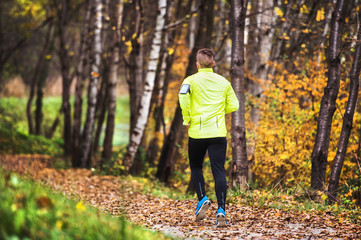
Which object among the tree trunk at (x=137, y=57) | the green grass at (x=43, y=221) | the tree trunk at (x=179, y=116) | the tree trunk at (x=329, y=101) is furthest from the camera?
the tree trunk at (x=137, y=57)

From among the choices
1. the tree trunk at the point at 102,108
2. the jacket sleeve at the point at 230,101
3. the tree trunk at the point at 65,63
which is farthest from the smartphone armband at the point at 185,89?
the tree trunk at the point at 102,108

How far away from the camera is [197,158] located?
19.7ft

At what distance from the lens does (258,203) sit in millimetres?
7559

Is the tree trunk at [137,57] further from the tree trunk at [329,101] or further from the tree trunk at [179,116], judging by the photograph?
the tree trunk at [329,101]

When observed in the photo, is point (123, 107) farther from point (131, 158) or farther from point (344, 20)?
Result: point (344, 20)

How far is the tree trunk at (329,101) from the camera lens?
8578 mm

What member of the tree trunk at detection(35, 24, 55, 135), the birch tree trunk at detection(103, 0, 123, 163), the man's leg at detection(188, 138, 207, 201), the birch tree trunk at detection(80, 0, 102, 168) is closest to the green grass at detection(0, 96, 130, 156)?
the tree trunk at detection(35, 24, 55, 135)

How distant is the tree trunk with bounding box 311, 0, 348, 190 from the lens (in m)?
8.58

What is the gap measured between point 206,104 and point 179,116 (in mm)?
7740

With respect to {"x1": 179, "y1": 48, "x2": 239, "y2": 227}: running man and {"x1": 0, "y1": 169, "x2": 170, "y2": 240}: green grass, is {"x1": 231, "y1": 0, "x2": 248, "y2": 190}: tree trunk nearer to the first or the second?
{"x1": 179, "y1": 48, "x2": 239, "y2": 227}: running man

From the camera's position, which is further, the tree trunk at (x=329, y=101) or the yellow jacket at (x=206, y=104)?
the tree trunk at (x=329, y=101)

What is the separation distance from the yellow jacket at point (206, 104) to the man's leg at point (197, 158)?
4.3 inches

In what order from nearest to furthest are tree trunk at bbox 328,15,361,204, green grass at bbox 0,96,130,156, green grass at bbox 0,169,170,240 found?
1. green grass at bbox 0,169,170,240
2. tree trunk at bbox 328,15,361,204
3. green grass at bbox 0,96,130,156

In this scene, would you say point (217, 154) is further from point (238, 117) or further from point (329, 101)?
point (329, 101)
